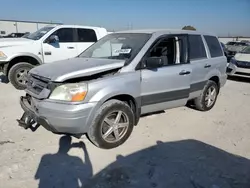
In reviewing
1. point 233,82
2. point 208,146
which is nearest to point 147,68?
point 208,146

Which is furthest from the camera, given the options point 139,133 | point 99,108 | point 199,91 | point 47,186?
point 199,91

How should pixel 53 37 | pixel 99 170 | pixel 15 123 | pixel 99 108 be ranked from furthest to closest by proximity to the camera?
pixel 53 37
pixel 15 123
pixel 99 108
pixel 99 170

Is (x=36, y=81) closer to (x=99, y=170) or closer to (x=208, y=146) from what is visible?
(x=99, y=170)

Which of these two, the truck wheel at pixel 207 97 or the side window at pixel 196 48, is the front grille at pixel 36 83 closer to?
the side window at pixel 196 48

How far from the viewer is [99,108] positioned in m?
3.46

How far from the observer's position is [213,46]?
5.63 m

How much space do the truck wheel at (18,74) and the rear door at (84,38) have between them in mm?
1831

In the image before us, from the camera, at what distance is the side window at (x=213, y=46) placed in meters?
5.46

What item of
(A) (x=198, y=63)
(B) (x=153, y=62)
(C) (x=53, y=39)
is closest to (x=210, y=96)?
(A) (x=198, y=63)

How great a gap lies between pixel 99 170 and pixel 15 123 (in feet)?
7.64

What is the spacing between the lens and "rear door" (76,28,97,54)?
818 cm

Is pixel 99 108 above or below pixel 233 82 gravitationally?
above

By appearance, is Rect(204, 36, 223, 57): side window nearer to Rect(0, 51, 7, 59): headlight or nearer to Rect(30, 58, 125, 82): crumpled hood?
Rect(30, 58, 125, 82): crumpled hood

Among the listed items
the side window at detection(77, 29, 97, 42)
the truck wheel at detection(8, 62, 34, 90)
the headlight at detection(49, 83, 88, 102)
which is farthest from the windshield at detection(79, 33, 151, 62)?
the side window at detection(77, 29, 97, 42)
